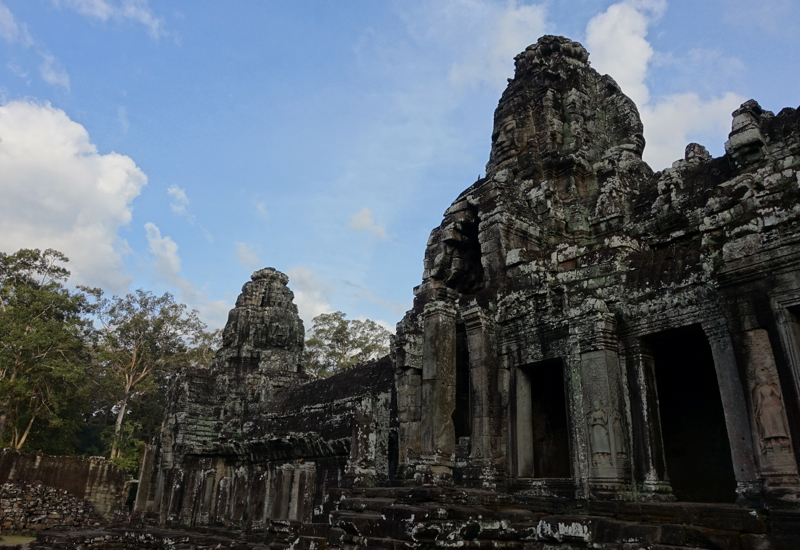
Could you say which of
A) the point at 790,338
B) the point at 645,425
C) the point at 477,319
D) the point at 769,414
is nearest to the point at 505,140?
the point at 477,319

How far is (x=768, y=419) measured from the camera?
5809 mm

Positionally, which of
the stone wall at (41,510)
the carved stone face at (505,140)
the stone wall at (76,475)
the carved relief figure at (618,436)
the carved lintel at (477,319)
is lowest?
the stone wall at (41,510)

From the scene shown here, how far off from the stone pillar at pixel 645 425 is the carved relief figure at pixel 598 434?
1.43 feet

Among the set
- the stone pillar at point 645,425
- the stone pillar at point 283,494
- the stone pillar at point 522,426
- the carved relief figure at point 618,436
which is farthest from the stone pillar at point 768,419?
the stone pillar at point 283,494

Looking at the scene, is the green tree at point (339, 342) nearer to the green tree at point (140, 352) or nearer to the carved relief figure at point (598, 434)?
the green tree at point (140, 352)

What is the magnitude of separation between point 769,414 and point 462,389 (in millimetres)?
6013

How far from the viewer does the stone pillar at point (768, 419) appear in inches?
218

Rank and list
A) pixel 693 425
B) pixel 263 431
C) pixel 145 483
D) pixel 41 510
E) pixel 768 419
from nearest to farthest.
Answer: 1. pixel 768 419
2. pixel 693 425
3. pixel 263 431
4. pixel 145 483
5. pixel 41 510

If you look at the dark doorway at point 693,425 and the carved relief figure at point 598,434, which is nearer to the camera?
the carved relief figure at point 598,434

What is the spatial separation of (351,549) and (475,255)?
23.1ft

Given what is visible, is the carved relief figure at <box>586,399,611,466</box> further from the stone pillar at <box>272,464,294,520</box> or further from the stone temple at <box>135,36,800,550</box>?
the stone pillar at <box>272,464,294,520</box>

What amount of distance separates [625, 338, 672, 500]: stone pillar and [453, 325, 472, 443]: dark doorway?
3.75 m

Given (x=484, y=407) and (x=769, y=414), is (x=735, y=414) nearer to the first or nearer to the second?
(x=769, y=414)

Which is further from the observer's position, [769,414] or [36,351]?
[36,351]
